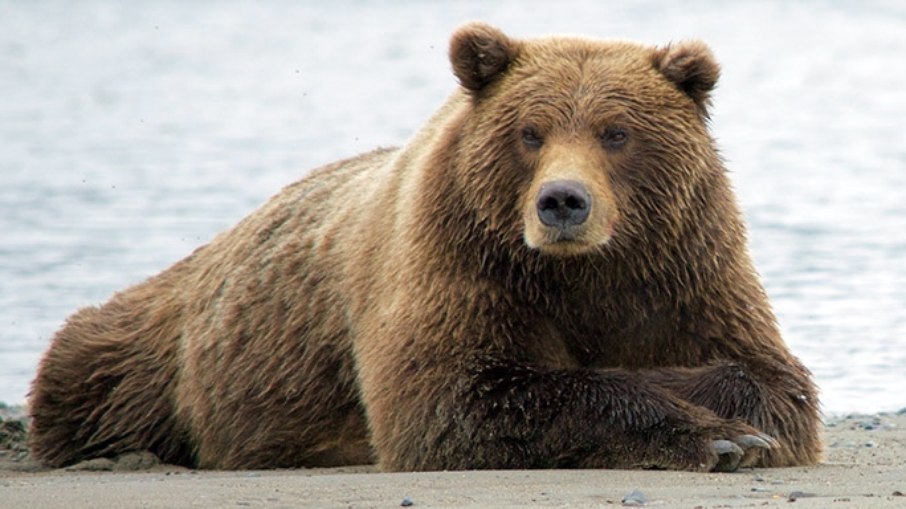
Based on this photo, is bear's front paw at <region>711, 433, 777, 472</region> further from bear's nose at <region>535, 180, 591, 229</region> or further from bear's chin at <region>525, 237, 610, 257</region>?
bear's nose at <region>535, 180, 591, 229</region>

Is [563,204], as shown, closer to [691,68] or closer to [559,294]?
[559,294]

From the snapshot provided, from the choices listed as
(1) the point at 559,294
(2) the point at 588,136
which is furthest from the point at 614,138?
(1) the point at 559,294

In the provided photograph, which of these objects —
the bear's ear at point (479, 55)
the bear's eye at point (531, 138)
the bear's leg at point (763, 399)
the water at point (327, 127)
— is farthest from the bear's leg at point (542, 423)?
the water at point (327, 127)

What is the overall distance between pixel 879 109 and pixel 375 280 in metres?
24.5

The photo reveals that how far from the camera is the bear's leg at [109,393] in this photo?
955 centimetres

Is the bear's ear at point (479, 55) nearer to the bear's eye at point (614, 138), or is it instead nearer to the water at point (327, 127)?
the bear's eye at point (614, 138)

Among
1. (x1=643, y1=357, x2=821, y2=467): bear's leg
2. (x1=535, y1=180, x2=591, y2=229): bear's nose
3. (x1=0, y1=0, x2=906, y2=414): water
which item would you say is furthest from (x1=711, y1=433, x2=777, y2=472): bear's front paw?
(x1=0, y1=0, x2=906, y2=414): water

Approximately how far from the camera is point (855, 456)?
862 centimetres

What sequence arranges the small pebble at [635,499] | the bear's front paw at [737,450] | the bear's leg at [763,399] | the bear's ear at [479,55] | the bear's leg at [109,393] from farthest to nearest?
1. the bear's leg at [109,393]
2. the bear's ear at [479,55]
3. the bear's leg at [763,399]
4. the bear's front paw at [737,450]
5. the small pebble at [635,499]

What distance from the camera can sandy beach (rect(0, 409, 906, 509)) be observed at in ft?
21.1

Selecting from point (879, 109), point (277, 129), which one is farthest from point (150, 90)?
point (879, 109)

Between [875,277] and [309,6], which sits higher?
[309,6]

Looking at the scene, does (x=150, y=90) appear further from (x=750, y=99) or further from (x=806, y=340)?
(x=806, y=340)

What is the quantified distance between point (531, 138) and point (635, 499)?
1.96 meters
